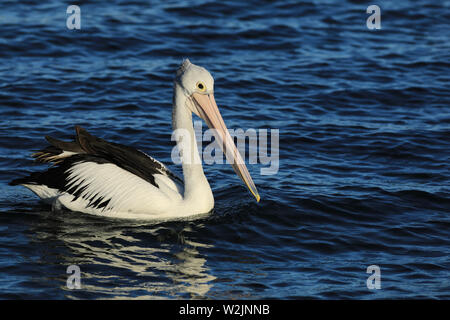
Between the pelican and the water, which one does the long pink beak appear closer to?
the pelican

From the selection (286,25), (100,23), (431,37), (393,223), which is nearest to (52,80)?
(100,23)

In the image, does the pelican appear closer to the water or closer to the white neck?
the white neck

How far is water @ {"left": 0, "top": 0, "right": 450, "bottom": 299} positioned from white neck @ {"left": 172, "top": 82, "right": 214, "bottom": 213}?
Answer: 0.77 ft

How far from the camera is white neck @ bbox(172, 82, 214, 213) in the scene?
7242 mm

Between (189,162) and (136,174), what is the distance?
21.0 inches

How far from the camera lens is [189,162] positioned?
7293mm

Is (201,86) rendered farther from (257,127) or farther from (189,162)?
(257,127)

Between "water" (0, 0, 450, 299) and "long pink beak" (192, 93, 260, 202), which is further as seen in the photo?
"long pink beak" (192, 93, 260, 202)

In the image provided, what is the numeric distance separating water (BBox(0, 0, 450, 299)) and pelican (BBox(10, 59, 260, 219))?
18cm

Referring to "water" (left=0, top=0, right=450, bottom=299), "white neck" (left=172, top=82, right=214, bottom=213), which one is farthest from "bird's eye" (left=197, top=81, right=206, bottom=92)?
"water" (left=0, top=0, right=450, bottom=299)

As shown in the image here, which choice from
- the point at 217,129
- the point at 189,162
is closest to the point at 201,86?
the point at 217,129

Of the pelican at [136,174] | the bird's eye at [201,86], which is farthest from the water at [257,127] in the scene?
the bird's eye at [201,86]

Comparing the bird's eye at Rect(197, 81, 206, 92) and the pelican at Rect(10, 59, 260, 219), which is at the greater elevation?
the bird's eye at Rect(197, 81, 206, 92)

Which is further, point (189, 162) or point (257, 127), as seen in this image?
point (257, 127)
